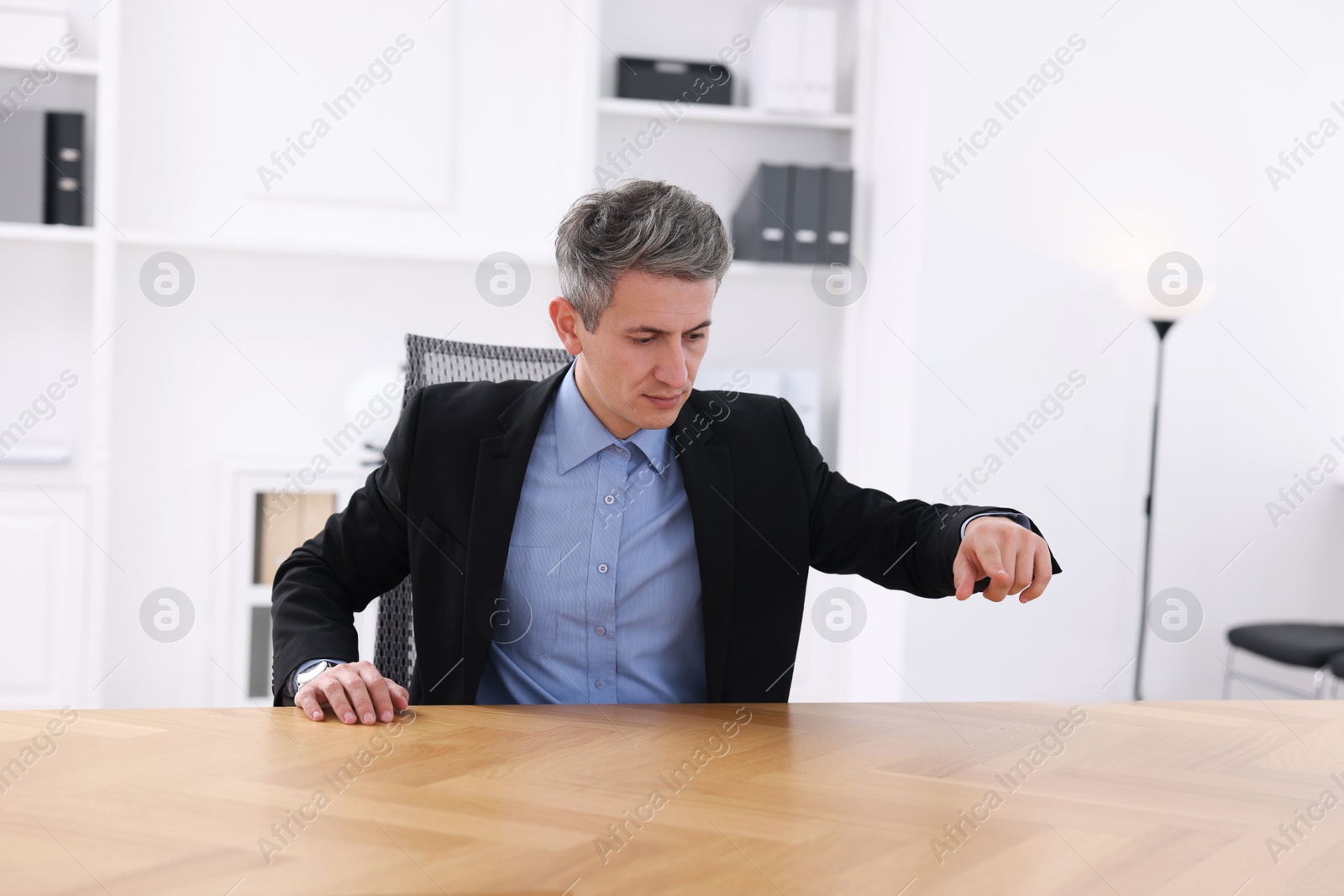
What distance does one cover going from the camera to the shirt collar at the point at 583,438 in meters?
1.53

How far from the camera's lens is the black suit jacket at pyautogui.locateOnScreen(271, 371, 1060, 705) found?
56.4 inches

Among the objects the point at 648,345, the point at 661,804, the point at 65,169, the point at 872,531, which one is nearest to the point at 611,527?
the point at 648,345

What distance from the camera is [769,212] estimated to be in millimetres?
3338

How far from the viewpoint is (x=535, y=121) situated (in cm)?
345

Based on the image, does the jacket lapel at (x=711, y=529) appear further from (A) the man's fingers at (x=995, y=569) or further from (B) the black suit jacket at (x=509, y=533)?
(A) the man's fingers at (x=995, y=569)

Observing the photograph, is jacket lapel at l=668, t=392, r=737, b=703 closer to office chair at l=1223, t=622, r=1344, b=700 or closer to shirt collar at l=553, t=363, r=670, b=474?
shirt collar at l=553, t=363, r=670, b=474

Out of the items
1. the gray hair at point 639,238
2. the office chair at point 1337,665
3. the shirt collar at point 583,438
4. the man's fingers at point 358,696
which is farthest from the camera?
the office chair at point 1337,665

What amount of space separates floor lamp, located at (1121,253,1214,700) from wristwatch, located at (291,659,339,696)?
8.57 feet

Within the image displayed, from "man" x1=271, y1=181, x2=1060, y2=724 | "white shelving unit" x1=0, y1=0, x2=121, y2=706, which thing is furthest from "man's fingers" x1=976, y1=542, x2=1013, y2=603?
"white shelving unit" x1=0, y1=0, x2=121, y2=706

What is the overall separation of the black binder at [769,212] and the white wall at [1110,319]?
332 mm

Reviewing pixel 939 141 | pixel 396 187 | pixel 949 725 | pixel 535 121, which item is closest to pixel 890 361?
pixel 939 141

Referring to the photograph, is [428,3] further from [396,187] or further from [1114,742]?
[1114,742]

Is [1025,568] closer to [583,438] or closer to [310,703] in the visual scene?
[583,438]

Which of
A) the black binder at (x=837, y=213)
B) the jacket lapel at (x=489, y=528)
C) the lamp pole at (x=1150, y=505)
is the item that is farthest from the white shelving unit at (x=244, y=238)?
the jacket lapel at (x=489, y=528)
